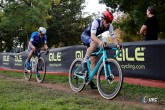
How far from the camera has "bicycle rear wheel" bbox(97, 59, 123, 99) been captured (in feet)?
21.4

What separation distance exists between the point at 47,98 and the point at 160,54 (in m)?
3.56

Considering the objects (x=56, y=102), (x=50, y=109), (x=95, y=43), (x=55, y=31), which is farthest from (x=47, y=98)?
(x=55, y=31)

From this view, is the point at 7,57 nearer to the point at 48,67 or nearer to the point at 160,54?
the point at 48,67

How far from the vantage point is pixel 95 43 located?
7.29 meters

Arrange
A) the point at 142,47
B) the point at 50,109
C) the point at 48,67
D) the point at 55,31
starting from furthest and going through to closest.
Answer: the point at 55,31
the point at 48,67
the point at 142,47
the point at 50,109

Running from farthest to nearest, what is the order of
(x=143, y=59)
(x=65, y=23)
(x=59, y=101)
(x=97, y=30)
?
1. (x=65, y=23)
2. (x=143, y=59)
3. (x=97, y=30)
4. (x=59, y=101)

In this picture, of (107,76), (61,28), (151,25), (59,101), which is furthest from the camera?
(61,28)

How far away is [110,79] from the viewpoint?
6.72 m

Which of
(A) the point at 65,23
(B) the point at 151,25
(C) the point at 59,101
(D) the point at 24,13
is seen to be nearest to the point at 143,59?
(B) the point at 151,25

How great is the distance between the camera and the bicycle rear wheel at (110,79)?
6530 millimetres

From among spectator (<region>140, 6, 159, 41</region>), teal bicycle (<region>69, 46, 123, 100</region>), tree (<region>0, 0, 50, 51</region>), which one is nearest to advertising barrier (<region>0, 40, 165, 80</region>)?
spectator (<region>140, 6, 159, 41</region>)

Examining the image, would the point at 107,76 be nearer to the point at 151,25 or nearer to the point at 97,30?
the point at 97,30

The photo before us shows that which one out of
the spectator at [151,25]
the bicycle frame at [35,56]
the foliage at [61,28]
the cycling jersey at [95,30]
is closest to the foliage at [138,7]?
the spectator at [151,25]

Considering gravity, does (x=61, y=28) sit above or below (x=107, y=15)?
above
